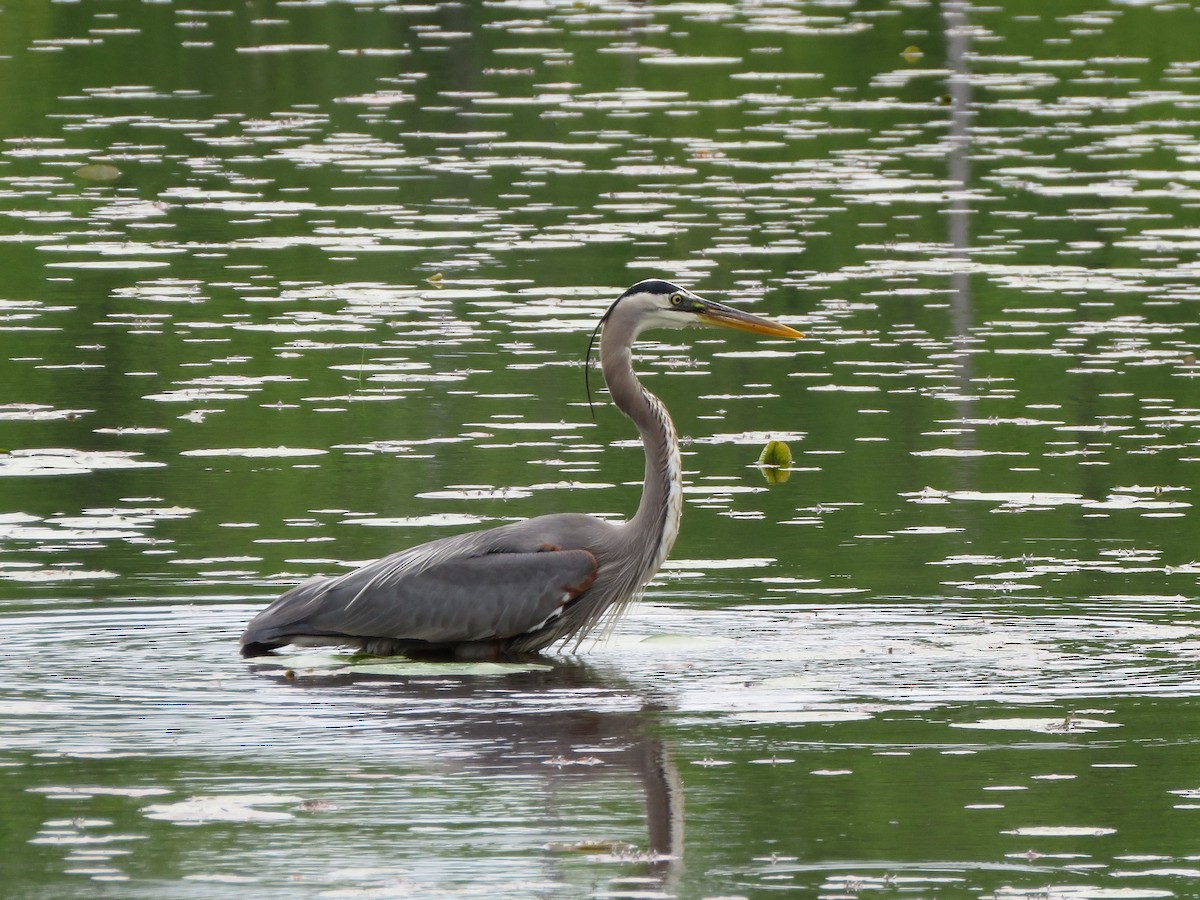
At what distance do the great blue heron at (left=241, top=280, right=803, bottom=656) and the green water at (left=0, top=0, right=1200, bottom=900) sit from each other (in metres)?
0.22

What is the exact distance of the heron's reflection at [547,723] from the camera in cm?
825

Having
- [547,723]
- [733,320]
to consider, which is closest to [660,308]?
[733,320]

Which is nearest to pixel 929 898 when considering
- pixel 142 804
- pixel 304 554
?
pixel 142 804

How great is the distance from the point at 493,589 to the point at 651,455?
0.96m

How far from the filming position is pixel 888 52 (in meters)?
33.4

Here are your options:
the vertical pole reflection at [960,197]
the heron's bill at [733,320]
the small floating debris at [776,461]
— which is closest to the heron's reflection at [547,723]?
the heron's bill at [733,320]

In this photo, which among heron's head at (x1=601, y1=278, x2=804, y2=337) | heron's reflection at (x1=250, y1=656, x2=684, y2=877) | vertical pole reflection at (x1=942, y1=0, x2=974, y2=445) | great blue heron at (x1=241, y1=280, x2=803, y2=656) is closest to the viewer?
heron's reflection at (x1=250, y1=656, x2=684, y2=877)

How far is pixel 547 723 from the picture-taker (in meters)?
9.12

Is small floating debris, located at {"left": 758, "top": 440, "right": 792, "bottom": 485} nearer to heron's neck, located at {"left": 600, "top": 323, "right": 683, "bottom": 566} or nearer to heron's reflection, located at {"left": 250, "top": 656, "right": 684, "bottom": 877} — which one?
heron's neck, located at {"left": 600, "top": 323, "right": 683, "bottom": 566}

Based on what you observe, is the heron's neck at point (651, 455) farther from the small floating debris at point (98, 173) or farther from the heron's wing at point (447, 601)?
the small floating debris at point (98, 173)

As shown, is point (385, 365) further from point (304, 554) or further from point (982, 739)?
point (982, 739)

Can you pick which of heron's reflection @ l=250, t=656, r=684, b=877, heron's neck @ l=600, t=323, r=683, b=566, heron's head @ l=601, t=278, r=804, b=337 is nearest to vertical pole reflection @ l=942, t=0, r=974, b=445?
heron's head @ l=601, t=278, r=804, b=337

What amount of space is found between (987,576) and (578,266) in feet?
26.7

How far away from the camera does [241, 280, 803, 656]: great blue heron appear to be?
10.2 meters
